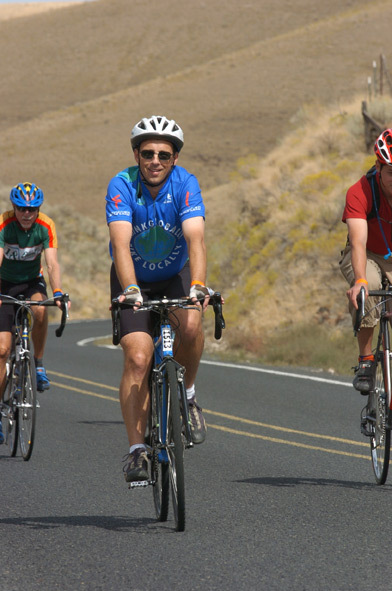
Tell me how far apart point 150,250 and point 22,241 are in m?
3.42

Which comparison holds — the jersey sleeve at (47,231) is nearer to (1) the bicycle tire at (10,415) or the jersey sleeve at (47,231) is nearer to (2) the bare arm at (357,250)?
(1) the bicycle tire at (10,415)

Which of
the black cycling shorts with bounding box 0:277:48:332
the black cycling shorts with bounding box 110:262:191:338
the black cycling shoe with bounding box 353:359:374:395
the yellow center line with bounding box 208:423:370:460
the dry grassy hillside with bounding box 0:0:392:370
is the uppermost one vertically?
the dry grassy hillside with bounding box 0:0:392:370

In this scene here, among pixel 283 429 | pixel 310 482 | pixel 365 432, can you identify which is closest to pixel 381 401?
pixel 365 432

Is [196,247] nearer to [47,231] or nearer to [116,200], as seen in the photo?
[116,200]

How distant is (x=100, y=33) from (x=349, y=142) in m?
100

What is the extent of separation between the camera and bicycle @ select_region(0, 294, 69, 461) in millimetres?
9336

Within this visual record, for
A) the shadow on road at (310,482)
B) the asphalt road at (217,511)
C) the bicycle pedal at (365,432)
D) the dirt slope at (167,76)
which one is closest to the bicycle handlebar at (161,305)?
the asphalt road at (217,511)

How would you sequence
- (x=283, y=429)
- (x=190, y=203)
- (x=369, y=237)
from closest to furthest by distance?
1. (x=190, y=203)
2. (x=369, y=237)
3. (x=283, y=429)

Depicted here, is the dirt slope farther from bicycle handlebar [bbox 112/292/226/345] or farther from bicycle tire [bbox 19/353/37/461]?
bicycle handlebar [bbox 112/292/226/345]

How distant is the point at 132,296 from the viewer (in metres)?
6.03

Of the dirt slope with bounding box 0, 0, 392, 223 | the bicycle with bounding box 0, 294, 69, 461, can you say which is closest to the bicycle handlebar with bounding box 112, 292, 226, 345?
the bicycle with bounding box 0, 294, 69, 461

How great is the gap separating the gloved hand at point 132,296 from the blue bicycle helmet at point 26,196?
3.59 m

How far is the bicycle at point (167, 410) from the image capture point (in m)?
5.96

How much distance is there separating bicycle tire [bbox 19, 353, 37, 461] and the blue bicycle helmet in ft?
4.67
